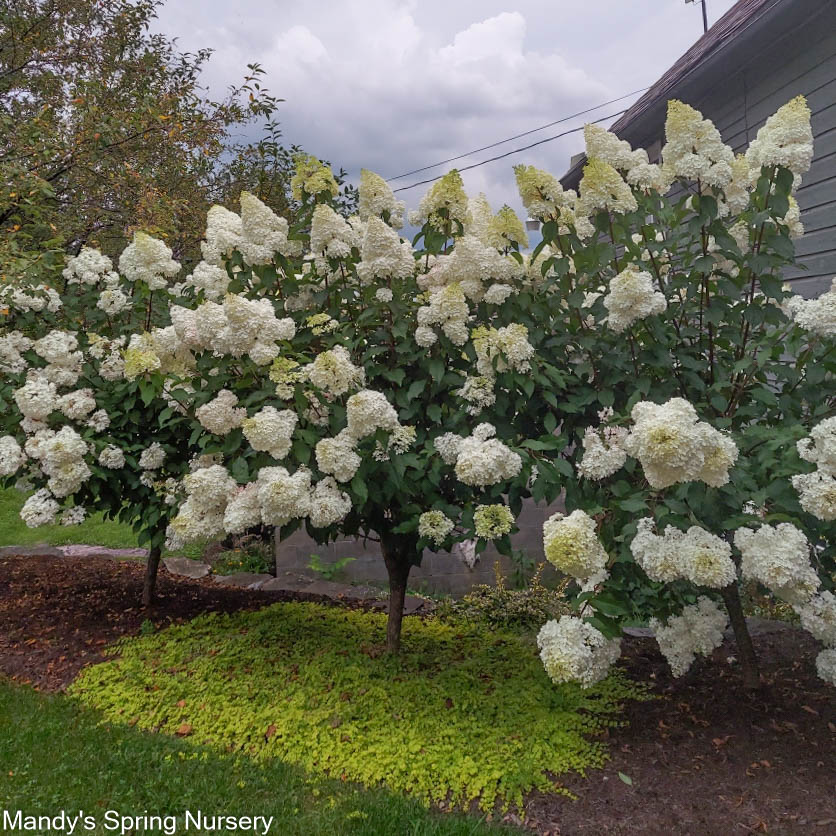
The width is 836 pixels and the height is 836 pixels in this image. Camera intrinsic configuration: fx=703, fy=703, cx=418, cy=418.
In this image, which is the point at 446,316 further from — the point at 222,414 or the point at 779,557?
the point at 779,557

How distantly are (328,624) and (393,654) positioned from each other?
0.88 meters

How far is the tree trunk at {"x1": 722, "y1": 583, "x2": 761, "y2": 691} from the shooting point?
350cm

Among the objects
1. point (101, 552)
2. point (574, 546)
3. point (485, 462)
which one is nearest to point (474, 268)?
point (485, 462)

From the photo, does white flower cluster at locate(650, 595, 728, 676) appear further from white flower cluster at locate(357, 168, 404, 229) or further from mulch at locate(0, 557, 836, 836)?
white flower cluster at locate(357, 168, 404, 229)

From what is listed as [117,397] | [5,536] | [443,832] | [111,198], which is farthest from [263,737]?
[5,536]

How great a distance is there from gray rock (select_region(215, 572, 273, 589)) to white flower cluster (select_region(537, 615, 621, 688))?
4.23 meters

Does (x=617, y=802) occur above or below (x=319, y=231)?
below

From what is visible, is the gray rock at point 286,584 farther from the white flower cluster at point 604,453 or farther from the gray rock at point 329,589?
the white flower cluster at point 604,453

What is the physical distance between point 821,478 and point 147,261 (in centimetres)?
370

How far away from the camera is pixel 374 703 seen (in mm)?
3611

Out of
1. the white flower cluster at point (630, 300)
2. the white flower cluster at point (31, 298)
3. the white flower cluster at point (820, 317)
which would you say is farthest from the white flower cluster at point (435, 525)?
the white flower cluster at point (31, 298)

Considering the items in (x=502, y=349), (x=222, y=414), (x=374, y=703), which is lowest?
(x=374, y=703)

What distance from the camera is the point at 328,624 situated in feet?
16.2

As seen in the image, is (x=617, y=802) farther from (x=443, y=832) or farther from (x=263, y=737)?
(x=263, y=737)
